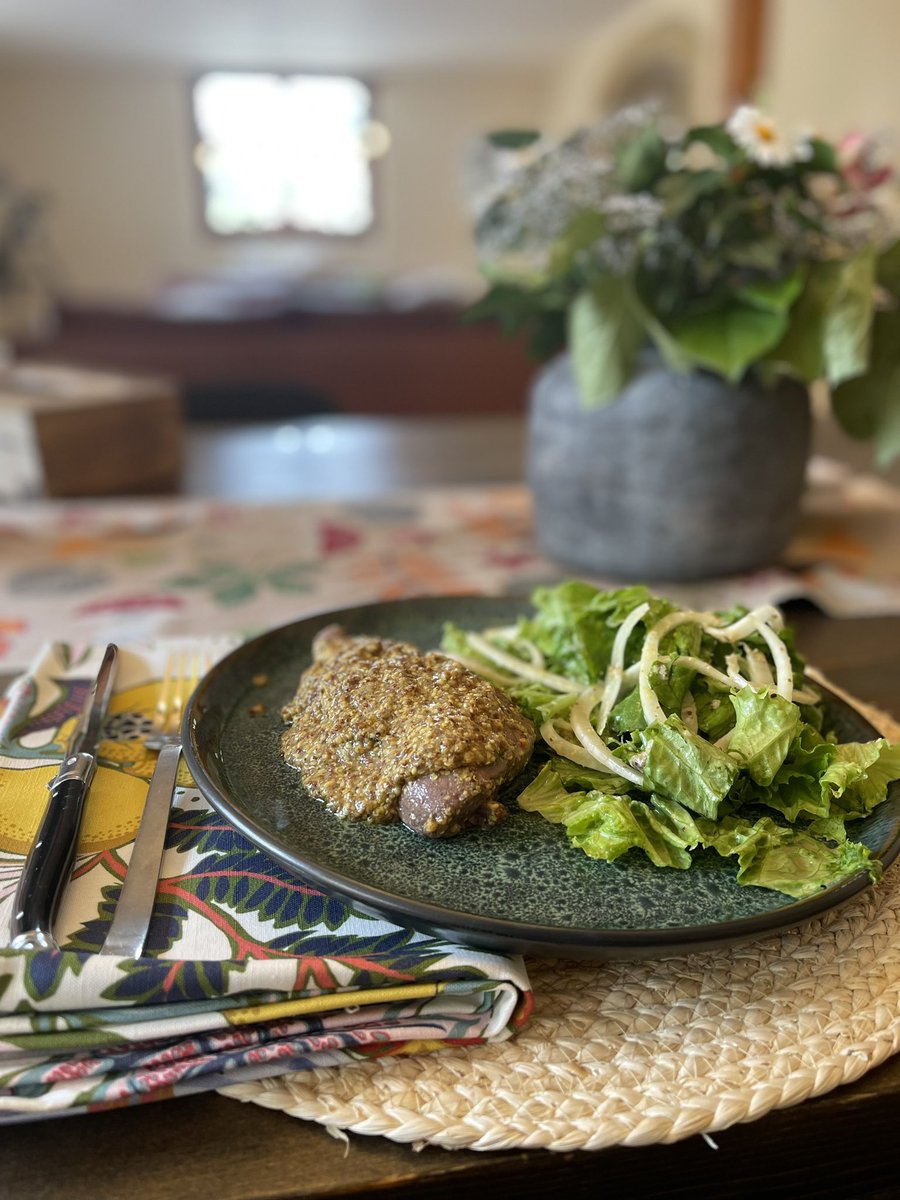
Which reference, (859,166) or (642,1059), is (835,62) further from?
(642,1059)

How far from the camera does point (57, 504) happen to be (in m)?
1.49

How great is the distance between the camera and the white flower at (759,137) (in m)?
0.93

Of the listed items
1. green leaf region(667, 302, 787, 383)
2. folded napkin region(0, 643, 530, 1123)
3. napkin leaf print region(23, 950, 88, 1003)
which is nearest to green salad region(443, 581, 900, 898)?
folded napkin region(0, 643, 530, 1123)

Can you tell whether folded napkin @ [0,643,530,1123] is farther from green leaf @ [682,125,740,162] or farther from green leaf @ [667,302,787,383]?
green leaf @ [682,125,740,162]

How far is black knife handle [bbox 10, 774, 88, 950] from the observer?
1.34 feet

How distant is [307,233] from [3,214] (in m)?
2.77

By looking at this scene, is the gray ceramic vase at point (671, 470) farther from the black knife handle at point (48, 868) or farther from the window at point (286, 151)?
the window at point (286, 151)

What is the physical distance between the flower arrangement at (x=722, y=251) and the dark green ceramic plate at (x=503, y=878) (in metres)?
0.55

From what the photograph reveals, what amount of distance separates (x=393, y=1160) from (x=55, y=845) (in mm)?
219

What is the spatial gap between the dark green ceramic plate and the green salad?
1 cm

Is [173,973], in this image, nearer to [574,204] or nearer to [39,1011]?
[39,1011]

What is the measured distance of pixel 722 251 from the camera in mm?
959

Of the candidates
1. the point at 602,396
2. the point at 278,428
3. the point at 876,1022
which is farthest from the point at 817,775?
the point at 278,428


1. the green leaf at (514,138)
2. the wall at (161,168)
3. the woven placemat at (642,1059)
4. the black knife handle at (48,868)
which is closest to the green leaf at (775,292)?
the green leaf at (514,138)
